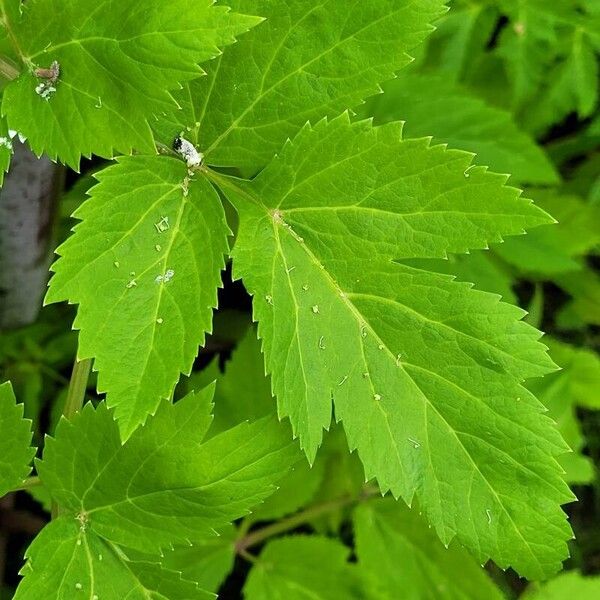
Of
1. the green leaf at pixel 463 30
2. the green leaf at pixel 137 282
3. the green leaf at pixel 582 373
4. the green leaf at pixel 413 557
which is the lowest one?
the green leaf at pixel 413 557

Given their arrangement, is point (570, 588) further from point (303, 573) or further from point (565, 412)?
point (303, 573)

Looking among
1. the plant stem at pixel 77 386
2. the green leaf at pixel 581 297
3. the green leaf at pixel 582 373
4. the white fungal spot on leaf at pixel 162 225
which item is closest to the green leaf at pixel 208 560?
the plant stem at pixel 77 386

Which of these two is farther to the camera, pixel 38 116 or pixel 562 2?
pixel 562 2

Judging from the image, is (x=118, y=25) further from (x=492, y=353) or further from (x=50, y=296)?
(x=492, y=353)

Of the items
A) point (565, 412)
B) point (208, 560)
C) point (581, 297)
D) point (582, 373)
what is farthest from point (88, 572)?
point (581, 297)

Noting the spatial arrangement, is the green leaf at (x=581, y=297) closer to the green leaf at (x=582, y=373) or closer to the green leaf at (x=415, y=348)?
the green leaf at (x=582, y=373)

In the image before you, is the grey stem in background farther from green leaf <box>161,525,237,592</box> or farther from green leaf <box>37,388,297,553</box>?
green leaf <box>161,525,237,592</box>

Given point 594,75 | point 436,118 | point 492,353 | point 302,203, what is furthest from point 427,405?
point 594,75
